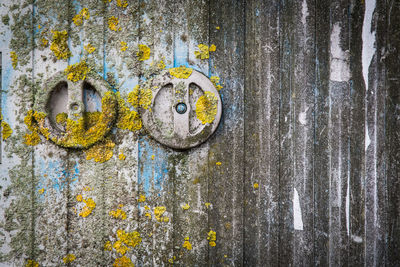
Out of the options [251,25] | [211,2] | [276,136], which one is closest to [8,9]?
[211,2]

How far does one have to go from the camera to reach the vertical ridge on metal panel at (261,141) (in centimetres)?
71

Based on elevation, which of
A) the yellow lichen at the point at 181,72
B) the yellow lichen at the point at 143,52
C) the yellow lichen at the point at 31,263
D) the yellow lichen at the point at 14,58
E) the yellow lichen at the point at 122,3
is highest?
the yellow lichen at the point at 122,3

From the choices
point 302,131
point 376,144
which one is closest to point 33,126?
point 302,131

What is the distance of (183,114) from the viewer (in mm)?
683

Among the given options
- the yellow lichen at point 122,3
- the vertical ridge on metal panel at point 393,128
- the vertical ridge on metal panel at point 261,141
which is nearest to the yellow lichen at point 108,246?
the vertical ridge on metal panel at point 261,141

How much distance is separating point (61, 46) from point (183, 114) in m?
0.47

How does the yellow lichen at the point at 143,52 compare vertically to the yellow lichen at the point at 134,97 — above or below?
above

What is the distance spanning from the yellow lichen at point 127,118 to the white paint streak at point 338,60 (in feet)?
2.19

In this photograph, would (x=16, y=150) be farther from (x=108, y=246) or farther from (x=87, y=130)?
(x=108, y=246)

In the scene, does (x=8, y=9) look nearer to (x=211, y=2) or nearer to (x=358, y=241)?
(x=211, y=2)

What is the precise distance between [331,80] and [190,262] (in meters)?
0.77

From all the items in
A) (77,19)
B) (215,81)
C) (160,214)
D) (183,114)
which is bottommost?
(160,214)

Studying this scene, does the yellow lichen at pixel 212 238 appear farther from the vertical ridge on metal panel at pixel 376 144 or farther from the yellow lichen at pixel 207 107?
the vertical ridge on metal panel at pixel 376 144

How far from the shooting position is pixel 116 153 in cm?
71
